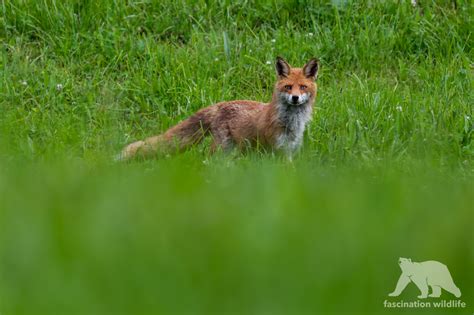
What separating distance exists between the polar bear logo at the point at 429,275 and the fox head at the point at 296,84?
5.43 m

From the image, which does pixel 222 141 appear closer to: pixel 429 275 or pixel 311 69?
pixel 311 69

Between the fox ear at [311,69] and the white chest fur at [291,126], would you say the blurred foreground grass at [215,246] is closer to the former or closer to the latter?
the white chest fur at [291,126]

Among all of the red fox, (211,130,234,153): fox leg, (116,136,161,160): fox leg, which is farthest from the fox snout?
(116,136,161,160): fox leg

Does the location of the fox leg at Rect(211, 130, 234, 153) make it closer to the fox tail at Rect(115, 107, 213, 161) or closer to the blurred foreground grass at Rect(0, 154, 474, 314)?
the fox tail at Rect(115, 107, 213, 161)

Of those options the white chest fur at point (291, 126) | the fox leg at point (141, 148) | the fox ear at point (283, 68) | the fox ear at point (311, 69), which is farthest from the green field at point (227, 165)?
the fox ear at point (283, 68)

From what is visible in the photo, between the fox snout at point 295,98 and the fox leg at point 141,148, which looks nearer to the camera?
the fox leg at point 141,148

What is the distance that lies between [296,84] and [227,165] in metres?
2.29

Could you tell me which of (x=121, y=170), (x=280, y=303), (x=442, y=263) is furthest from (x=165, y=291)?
(x=121, y=170)

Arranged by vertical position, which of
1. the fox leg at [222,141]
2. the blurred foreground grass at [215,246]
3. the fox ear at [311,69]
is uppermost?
the blurred foreground grass at [215,246]

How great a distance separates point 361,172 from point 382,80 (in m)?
4.98

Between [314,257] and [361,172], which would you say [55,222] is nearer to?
[314,257]

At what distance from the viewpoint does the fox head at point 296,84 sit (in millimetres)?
8797

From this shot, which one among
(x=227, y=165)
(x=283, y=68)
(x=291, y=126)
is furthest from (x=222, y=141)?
(x=227, y=165)

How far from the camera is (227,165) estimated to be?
6.92 meters
